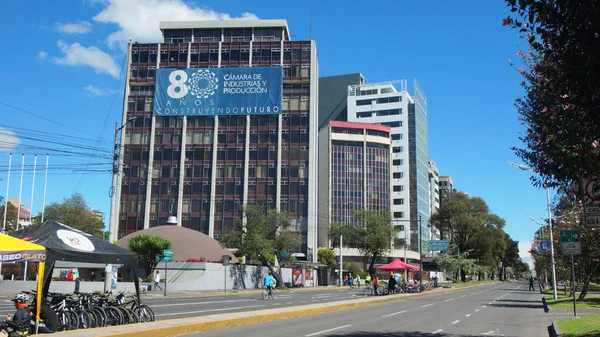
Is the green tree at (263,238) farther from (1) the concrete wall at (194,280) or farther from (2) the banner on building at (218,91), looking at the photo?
(2) the banner on building at (218,91)

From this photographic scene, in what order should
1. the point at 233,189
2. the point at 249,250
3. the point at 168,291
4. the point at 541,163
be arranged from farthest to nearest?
the point at 233,189 → the point at 249,250 → the point at 168,291 → the point at 541,163

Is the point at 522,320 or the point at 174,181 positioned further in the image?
the point at 174,181

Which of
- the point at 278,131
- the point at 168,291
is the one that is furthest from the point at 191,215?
the point at 168,291

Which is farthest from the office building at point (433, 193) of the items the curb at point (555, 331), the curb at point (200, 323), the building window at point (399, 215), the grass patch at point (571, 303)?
Answer: the curb at point (555, 331)

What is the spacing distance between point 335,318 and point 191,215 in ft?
232

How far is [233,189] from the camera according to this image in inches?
3487

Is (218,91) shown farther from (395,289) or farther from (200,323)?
(200,323)

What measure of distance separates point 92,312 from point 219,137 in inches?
3008

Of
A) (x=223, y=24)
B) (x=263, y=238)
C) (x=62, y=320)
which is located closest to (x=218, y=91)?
(x=223, y=24)

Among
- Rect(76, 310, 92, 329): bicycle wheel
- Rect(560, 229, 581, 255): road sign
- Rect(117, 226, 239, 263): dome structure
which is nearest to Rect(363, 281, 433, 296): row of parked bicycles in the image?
Rect(117, 226, 239, 263): dome structure

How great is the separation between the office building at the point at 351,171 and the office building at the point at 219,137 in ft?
80.9

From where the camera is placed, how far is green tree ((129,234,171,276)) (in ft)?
150

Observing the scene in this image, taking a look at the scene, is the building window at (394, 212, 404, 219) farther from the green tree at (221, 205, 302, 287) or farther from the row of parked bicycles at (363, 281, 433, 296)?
the row of parked bicycles at (363, 281, 433, 296)

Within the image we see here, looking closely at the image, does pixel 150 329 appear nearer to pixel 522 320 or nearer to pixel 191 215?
pixel 522 320
